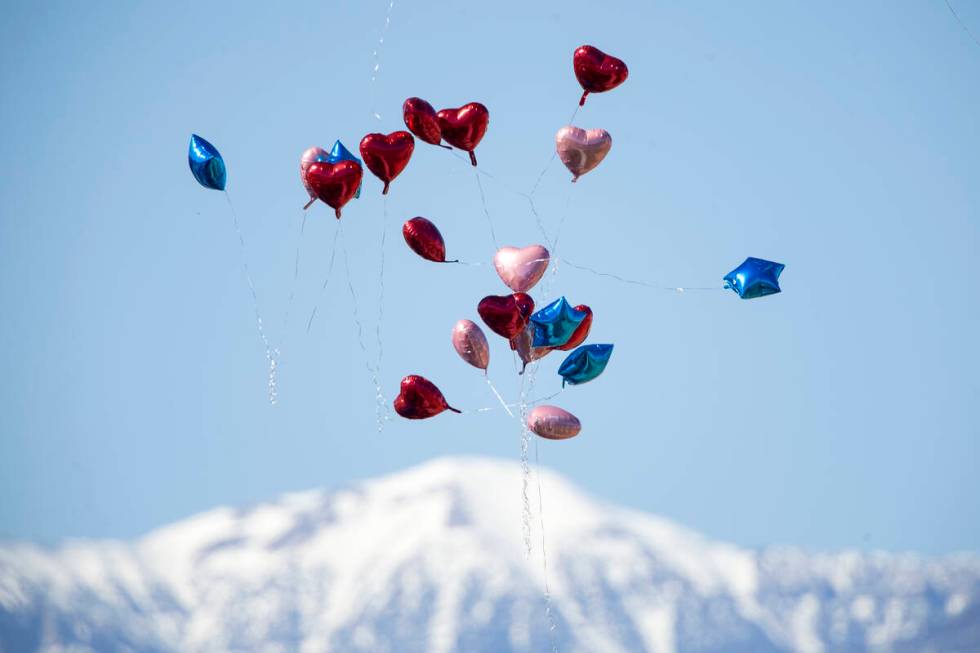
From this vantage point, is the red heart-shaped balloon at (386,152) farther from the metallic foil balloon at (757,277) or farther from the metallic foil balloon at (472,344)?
the metallic foil balloon at (757,277)

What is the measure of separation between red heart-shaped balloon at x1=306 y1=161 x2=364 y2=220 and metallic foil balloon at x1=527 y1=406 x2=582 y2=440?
11.9 ft

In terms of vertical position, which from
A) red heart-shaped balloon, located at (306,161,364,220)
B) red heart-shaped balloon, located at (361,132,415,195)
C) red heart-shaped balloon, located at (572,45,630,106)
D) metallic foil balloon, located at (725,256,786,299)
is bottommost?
metallic foil balloon, located at (725,256,786,299)

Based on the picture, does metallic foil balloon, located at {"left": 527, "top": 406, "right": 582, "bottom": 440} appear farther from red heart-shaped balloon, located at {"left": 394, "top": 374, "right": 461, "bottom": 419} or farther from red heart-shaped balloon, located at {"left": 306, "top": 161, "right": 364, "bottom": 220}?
red heart-shaped balloon, located at {"left": 306, "top": 161, "right": 364, "bottom": 220}

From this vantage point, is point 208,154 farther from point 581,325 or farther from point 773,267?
point 773,267

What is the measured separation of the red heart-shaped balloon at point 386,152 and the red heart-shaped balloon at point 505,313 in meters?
2.00

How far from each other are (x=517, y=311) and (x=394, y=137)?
8.83 ft

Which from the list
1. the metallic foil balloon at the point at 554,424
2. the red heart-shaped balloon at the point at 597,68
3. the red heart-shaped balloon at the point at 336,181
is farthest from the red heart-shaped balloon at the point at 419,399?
the red heart-shaped balloon at the point at 597,68

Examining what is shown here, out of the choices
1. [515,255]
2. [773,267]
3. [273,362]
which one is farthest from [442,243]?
[773,267]

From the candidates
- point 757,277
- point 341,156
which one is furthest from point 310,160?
point 757,277

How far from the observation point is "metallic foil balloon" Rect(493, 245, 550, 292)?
20547 mm

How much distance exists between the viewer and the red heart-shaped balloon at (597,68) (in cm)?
2056

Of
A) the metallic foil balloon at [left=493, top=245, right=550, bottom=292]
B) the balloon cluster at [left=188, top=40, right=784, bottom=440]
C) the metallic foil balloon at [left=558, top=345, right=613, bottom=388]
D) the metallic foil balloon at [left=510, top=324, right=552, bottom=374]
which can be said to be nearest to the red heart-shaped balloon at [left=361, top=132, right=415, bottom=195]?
the balloon cluster at [left=188, top=40, right=784, bottom=440]

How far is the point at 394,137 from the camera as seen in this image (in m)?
20.1

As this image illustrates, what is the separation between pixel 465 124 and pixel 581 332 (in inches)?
120
